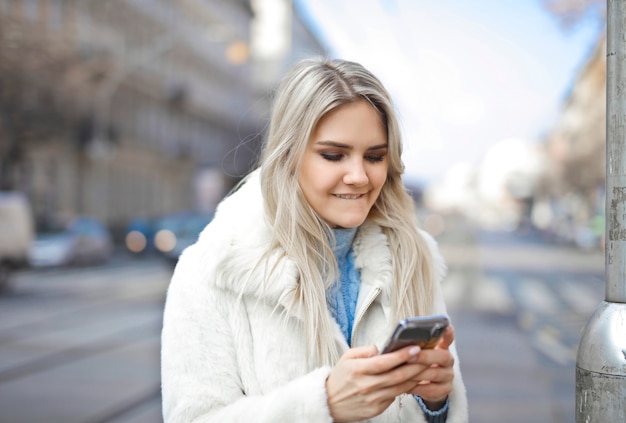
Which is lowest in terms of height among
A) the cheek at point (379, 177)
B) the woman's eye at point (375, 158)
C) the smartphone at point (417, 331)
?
the smartphone at point (417, 331)

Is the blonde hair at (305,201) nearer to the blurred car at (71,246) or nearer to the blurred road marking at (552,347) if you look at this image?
the blurred road marking at (552,347)

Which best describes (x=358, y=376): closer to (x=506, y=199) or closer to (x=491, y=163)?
(x=506, y=199)

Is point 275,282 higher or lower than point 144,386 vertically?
higher

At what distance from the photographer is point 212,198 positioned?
36719 millimetres

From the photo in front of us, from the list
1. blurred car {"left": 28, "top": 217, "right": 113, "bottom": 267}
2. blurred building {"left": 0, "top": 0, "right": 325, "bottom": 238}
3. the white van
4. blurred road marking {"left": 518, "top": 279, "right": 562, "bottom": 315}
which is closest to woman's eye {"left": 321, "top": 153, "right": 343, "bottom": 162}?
blurred building {"left": 0, "top": 0, "right": 325, "bottom": 238}

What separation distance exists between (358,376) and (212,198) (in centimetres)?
3550

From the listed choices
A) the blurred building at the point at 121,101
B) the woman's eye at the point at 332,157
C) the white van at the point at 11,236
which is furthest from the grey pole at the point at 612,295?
the white van at the point at 11,236

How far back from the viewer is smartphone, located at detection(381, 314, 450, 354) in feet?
4.82

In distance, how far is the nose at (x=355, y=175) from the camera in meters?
1.84

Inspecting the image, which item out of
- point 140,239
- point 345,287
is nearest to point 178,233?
point 140,239

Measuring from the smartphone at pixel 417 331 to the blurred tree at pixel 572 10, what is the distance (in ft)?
22.3

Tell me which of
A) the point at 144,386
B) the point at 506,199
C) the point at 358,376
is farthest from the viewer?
the point at 506,199

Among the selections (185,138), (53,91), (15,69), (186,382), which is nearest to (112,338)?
(186,382)

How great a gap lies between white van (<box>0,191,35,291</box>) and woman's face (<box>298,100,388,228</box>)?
14781mm
